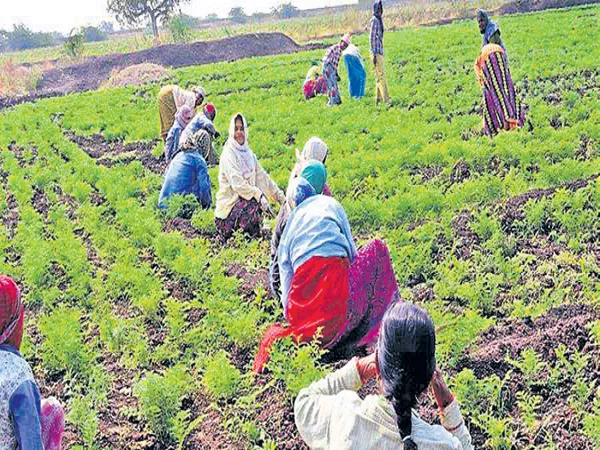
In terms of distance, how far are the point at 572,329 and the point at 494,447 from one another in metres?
1.44

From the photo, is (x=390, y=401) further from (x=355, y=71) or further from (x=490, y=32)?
(x=355, y=71)

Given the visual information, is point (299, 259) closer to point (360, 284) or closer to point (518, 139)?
point (360, 284)

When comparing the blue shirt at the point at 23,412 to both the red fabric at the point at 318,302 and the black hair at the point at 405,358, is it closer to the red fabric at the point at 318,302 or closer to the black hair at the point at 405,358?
the black hair at the point at 405,358

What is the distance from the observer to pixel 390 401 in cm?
251

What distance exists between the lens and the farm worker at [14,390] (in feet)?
9.32

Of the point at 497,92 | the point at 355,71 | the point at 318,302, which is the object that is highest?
the point at 355,71

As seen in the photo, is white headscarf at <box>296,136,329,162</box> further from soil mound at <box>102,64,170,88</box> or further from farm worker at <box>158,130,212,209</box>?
soil mound at <box>102,64,170,88</box>

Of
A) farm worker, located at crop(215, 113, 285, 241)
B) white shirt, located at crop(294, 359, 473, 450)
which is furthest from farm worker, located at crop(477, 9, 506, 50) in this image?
white shirt, located at crop(294, 359, 473, 450)

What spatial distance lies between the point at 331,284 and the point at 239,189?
122 inches

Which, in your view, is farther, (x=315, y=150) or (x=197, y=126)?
(x=197, y=126)

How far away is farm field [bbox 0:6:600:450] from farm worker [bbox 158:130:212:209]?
0.24 m

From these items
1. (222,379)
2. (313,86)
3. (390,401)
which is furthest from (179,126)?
(390,401)

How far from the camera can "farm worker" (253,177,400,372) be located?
195 inches

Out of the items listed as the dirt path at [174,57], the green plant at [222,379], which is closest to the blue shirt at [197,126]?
the green plant at [222,379]
